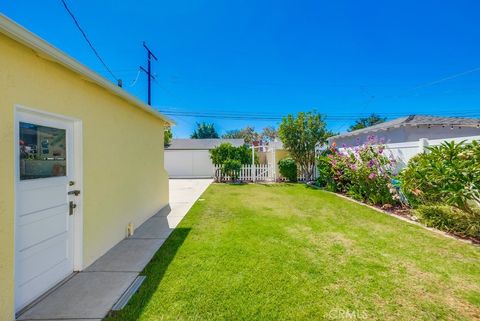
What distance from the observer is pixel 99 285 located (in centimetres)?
292

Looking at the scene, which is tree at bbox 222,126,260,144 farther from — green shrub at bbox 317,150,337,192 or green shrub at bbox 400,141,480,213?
green shrub at bbox 400,141,480,213

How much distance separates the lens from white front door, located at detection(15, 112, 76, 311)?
2389 millimetres

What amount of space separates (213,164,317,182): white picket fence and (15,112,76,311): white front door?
11.6 meters

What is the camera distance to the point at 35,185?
260cm

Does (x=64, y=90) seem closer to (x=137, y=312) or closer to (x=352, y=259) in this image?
(x=137, y=312)

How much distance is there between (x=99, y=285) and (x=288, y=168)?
1229 cm

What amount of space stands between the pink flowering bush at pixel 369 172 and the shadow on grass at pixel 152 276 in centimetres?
622

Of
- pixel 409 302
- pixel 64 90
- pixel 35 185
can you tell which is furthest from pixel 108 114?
pixel 409 302

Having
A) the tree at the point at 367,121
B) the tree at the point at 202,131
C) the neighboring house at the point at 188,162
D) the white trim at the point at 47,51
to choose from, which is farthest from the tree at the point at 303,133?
the tree at the point at 367,121

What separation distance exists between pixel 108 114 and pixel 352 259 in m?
4.92

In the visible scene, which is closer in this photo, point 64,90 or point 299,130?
point 64,90

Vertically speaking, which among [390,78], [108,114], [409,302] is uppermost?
[390,78]

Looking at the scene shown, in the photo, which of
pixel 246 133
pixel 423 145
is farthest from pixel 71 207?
pixel 246 133

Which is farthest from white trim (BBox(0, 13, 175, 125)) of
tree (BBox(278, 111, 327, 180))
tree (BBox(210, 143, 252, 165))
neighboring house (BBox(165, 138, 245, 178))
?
neighboring house (BBox(165, 138, 245, 178))
